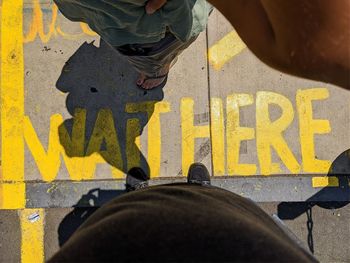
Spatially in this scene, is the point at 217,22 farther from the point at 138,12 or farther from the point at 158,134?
the point at 138,12

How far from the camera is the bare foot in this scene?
300 cm

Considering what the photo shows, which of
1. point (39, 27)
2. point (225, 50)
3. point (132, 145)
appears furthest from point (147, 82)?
point (39, 27)

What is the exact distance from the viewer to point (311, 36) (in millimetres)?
776

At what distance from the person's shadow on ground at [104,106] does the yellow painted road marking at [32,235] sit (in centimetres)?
49

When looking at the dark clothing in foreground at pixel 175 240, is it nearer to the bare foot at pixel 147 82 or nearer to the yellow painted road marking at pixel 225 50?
the bare foot at pixel 147 82

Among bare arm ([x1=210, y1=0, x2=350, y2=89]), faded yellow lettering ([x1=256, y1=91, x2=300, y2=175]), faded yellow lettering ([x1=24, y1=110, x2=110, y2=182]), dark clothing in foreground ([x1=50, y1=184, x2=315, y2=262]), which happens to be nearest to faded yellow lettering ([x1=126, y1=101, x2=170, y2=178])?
faded yellow lettering ([x1=24, y1=110, x2=110, y2=182])

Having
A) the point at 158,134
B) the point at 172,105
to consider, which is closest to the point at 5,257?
the point at 158,134

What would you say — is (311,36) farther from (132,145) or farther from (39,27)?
(39,27)

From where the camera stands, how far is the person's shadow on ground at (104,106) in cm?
310

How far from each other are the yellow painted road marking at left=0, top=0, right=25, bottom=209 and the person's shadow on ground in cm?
30

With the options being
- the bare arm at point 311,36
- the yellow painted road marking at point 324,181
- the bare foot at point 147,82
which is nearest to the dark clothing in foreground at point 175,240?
the bare arm at point 311,36

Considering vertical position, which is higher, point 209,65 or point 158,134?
point 209,65

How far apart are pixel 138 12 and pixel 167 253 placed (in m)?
1.11

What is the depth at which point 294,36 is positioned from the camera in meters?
0.80
